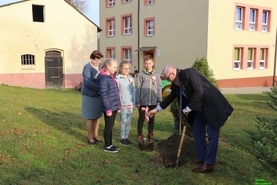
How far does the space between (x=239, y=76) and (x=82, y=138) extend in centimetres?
2031

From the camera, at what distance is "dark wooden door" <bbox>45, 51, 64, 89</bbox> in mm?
21219

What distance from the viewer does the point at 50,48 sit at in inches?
832

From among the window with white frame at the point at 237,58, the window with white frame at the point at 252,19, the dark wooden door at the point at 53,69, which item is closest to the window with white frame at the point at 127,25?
the dark wooden door at the point at 53,69

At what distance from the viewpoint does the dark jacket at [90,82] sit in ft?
19.1

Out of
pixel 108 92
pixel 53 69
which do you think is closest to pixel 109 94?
pixel 108 92

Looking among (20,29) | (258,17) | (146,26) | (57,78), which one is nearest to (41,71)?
(57,78)

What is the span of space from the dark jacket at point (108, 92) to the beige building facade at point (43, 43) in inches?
634

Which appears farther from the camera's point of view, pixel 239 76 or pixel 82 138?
pixel 239 76

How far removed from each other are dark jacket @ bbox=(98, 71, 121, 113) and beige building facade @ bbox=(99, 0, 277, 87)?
17.9 m

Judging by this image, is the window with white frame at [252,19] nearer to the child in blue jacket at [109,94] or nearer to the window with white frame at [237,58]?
the window with white frame at [237,58]

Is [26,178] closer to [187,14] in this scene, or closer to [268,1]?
[187,14]

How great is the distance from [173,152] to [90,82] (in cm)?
199

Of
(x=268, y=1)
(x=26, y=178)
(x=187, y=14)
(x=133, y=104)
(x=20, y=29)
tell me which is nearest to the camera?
(x=26, y=178)

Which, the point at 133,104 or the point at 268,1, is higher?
the point at 268,1
